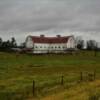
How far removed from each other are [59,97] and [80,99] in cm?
163

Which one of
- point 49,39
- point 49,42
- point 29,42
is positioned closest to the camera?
point 29,42

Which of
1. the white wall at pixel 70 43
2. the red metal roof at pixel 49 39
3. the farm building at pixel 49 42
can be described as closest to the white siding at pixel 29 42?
the farm building at pixel 49 42

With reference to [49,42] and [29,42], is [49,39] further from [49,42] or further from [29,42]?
[29,42]

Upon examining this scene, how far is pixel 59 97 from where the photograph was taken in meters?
24.6

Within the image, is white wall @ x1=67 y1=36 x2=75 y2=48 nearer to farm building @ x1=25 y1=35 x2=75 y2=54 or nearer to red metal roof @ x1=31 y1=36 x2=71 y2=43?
farm building @ x1=25 y1=35 x2=75 y2=54

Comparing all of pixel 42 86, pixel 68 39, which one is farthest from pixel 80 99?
pixel 68 39

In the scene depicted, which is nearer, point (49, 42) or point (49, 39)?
point (49, 42)

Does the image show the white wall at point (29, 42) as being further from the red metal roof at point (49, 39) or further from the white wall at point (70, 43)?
the white wall at point (70, 43)

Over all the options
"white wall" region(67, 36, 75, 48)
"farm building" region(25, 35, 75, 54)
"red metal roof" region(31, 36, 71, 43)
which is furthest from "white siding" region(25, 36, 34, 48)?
"white wall" region(67, 36, 75, 48)

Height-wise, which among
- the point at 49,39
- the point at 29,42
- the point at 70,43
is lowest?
the point at 70,43

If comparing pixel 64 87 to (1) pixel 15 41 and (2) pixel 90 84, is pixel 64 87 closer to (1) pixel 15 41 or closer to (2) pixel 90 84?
(2) pixel 90 84

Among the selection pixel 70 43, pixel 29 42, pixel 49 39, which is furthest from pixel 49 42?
pixel 70 43

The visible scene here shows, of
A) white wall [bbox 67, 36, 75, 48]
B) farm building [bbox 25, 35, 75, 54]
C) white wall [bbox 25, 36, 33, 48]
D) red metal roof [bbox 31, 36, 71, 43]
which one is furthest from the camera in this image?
white wall [bbox 67, 36, 75, 48]

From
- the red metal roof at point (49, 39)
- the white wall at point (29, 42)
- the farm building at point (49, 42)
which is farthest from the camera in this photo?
the white wall at point (29, 42)
